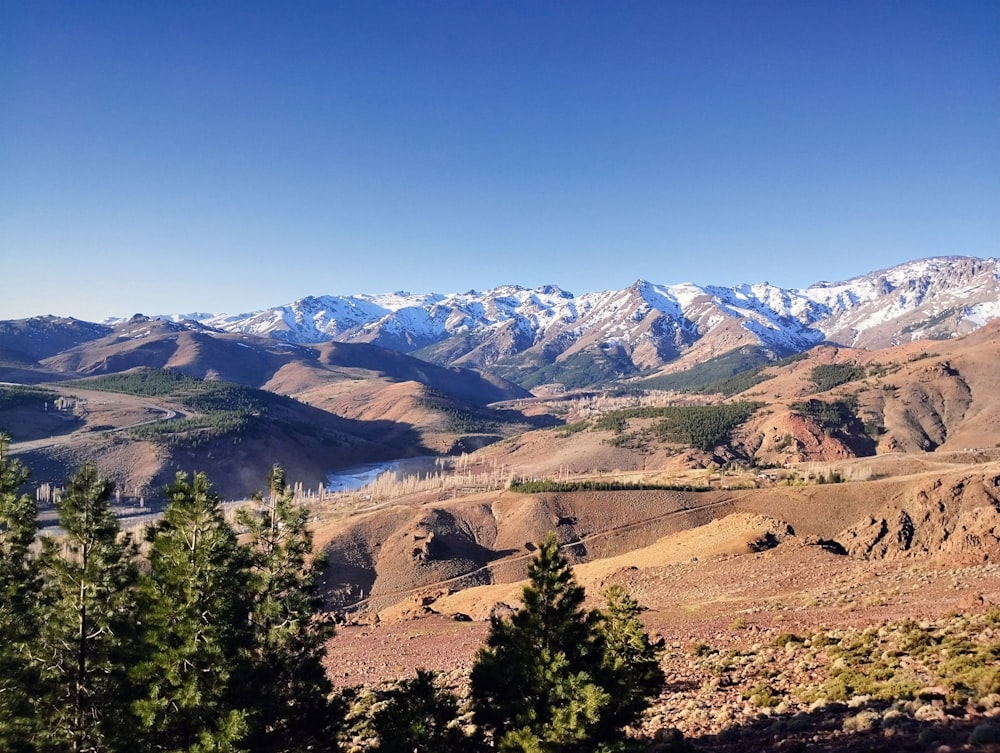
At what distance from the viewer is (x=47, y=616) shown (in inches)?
598

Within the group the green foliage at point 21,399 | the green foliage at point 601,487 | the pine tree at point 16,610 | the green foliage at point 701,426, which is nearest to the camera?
the pine tree at point 16,610

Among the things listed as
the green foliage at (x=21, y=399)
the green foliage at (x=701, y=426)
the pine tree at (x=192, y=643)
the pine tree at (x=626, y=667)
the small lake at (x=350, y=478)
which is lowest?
the small lake at (x=350, y=478)

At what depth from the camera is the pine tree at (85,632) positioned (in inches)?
593

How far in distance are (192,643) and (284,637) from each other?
9.74 feet

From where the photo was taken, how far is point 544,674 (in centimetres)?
1684

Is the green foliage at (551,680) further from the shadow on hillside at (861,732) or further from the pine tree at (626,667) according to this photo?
the shadow on hillside at (861,732)

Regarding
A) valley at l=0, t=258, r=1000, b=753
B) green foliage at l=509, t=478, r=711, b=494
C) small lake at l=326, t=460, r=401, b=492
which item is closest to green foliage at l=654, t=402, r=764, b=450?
valley at l=0, t=258, r=1000, b=753

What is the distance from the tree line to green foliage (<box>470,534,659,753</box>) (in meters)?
0.05

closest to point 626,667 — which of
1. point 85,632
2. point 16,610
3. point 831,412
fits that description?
point 85,632

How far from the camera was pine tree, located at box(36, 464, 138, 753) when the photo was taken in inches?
593

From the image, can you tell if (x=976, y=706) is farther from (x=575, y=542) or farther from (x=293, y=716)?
(x=575, y=542)

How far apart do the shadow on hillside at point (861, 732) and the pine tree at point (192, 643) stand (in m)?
13.8

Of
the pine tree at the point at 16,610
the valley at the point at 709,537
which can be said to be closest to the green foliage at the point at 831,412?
the valley at the point at 709,537

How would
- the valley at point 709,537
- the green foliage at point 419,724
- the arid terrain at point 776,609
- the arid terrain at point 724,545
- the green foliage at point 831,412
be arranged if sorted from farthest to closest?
the green foliage at point 831,412, the valley at point 709,537, the arid terrain at point 724,545, the arid terrain at point 776,609, the green foliage at point 419,724
